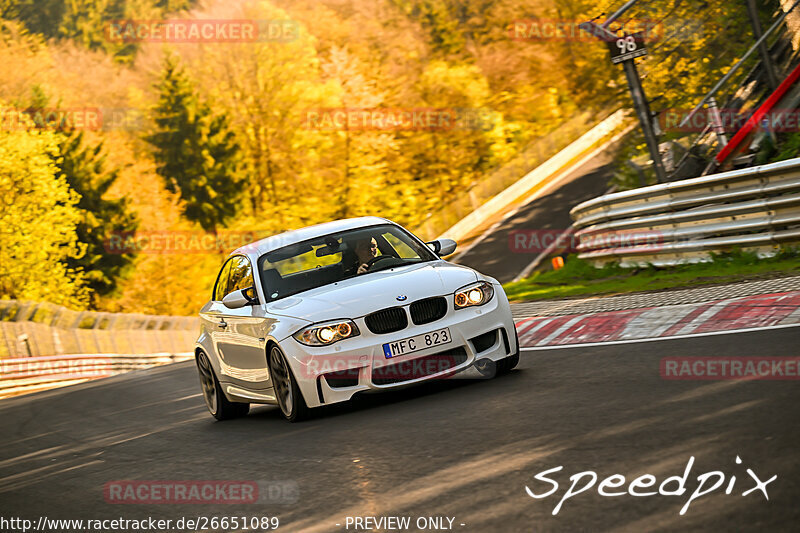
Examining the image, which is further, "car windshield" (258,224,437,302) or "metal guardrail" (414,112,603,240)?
"metal guardrail" (414,112,603,240)

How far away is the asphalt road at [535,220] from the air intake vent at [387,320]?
998 inches

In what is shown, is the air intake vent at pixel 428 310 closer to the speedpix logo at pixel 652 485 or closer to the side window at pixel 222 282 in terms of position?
the side window at pixel 222 282

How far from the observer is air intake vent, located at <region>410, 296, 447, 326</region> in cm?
824

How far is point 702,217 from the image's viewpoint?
14.5 m

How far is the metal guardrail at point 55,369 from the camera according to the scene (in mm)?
26859

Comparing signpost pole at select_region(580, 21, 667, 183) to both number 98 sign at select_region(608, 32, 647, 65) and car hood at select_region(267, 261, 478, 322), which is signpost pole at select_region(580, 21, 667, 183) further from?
car hood at select_region(267, 261, 478, 322)

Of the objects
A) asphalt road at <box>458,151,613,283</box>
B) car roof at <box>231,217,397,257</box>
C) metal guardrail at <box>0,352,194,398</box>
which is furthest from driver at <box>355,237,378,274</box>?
asphalt road at <box>458,151,613,283</box>

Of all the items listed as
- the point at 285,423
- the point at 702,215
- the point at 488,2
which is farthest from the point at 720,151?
the point at 488,2

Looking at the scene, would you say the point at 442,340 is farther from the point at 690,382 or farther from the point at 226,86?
the point at 226,86

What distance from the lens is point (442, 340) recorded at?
8.18 m

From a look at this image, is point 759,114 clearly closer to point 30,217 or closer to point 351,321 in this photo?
point 351,321

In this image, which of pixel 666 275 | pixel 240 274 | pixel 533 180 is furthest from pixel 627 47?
pixel 533 180

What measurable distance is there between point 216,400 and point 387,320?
9.06 feet

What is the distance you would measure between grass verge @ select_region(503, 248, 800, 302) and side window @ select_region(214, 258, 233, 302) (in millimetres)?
5362
